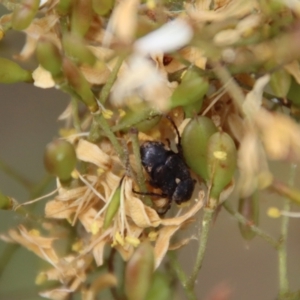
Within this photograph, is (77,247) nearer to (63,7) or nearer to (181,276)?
(181,276)

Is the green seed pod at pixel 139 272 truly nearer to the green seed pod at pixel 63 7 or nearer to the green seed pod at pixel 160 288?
the green seed pod at pixel 160 288

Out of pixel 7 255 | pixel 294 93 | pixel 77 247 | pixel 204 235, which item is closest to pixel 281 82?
pixel 294 93

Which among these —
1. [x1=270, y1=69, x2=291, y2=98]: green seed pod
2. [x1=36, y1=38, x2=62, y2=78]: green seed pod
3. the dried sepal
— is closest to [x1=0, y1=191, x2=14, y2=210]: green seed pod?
the dried sepal

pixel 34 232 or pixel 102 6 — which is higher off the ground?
pixel 102 6

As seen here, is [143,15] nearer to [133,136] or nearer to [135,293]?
[133,136]

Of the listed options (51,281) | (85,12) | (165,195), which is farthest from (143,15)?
(51,281)

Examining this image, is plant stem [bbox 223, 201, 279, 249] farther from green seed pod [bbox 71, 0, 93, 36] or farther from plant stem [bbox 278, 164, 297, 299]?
green seed pod [bbox 71, 0, 93, 36]

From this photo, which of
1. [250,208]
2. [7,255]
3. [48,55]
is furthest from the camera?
[7,255]

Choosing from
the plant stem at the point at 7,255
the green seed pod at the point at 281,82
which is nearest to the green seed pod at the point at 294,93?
the green seed pod at the point at 281,82
